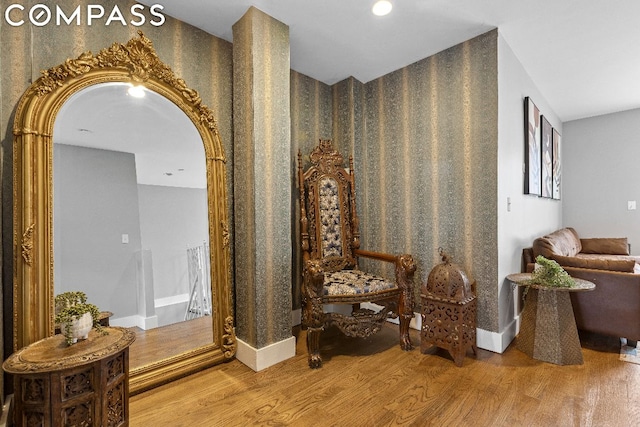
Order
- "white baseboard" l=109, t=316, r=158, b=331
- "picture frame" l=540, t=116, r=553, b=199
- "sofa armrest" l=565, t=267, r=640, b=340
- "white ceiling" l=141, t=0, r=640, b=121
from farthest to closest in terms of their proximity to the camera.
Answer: "picture frame" l=540, t=116, r=553, b=199 → "sofa armrest" l=565, t=267, r=640, b=340 → "white ceiling" l=141, t=0, r=640, b=121 → "white baseboard" l=109, t=316, r=158, b=331

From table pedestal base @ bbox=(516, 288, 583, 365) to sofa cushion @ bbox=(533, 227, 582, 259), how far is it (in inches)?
26.7

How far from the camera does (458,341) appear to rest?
6.91 ft

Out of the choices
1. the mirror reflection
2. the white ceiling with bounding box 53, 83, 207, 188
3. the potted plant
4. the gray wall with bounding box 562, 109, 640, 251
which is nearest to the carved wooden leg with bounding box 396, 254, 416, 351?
the mirror reflection

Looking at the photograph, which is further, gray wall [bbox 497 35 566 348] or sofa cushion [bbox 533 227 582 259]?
sofa cushion [bbox 533 227 582 259]

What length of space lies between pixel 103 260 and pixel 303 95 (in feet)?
7.45

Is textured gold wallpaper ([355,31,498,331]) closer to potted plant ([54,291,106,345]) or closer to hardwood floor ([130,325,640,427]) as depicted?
hardwood floor ([130,325,640,427])

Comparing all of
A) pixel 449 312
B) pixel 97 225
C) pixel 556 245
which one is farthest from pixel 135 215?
pixel 556 245

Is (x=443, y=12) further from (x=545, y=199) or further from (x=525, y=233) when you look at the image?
(x=545, y=199)

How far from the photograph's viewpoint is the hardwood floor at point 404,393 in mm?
1556

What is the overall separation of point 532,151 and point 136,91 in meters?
3.48

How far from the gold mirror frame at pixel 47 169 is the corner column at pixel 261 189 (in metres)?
0.34

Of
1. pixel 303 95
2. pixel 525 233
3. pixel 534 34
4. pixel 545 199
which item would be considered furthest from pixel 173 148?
pixel 545 199

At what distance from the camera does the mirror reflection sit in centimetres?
167

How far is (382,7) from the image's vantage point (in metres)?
2.11
